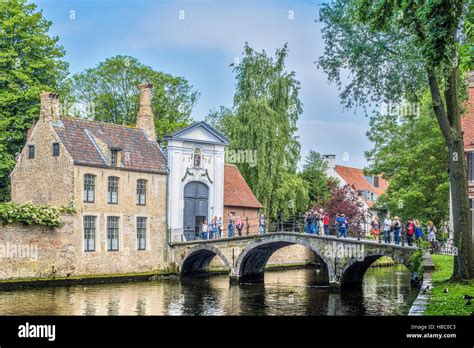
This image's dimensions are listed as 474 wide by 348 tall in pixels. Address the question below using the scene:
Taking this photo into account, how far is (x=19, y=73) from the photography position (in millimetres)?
31578

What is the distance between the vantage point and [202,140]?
114 ft

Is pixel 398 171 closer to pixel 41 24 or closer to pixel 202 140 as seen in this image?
pixel 202 140

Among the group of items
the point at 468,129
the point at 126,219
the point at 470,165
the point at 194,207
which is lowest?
the point at 126,219

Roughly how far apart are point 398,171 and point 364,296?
10881 mm

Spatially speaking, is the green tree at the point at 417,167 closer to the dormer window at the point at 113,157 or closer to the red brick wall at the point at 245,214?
the red brick wall at the point at 245,214

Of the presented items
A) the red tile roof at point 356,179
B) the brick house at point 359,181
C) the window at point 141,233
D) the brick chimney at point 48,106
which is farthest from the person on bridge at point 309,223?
the red tile roof at point 356,179

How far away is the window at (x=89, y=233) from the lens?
29625 mm

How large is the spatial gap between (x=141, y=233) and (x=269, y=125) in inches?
373

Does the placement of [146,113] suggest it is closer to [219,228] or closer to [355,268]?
[219,228]

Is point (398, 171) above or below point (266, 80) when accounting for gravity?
below

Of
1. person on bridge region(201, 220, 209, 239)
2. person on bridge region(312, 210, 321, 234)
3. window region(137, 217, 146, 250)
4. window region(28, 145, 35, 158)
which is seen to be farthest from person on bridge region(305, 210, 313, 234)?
window region(28, 145, 35, 158)

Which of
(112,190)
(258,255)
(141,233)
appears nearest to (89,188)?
(112,190)

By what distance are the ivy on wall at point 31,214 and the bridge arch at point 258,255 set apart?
7.56 meters

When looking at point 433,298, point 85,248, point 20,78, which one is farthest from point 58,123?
point 433,298
